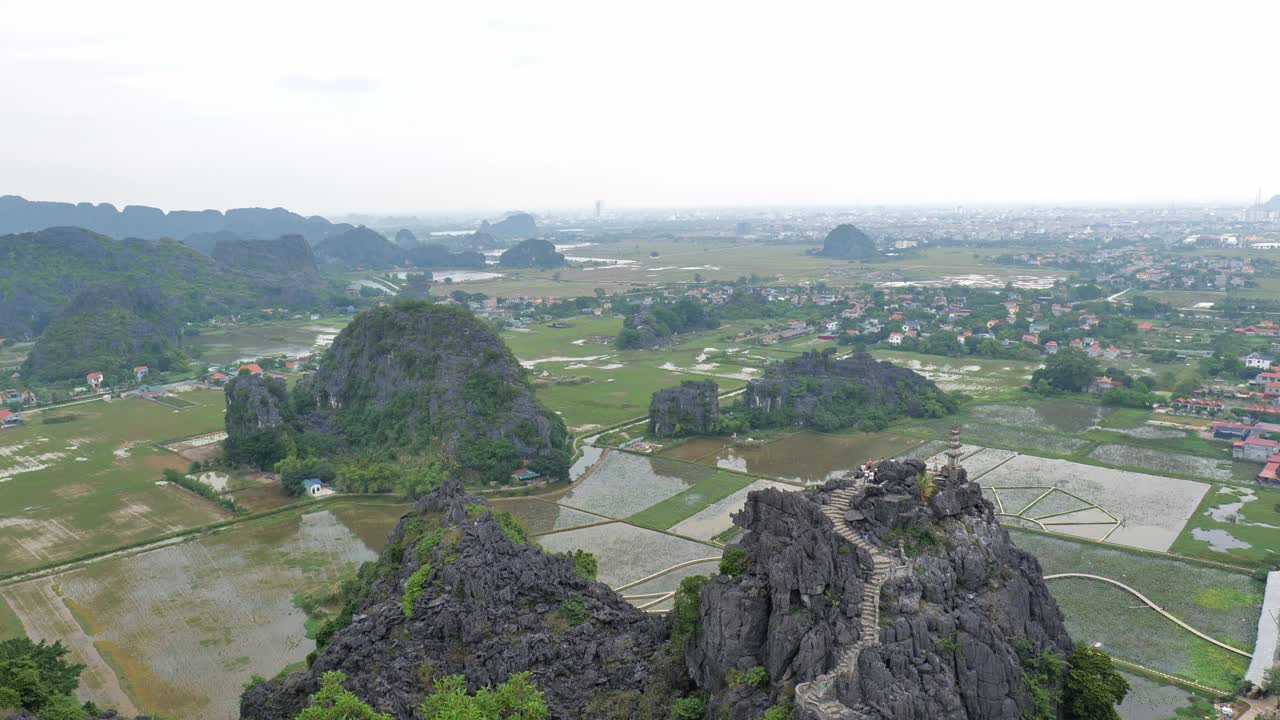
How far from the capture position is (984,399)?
60.4 meters

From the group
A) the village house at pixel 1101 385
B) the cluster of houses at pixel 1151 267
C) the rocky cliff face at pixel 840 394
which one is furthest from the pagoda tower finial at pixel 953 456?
the cluster of houses at pixel 1151 267

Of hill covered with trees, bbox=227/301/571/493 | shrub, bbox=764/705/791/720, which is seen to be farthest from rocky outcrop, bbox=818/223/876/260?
shrub, bbox=764/705/791/720

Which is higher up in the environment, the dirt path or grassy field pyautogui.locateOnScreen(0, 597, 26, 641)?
grassy field pyautogui.locateOnScreen(0, 597, 26, 641)

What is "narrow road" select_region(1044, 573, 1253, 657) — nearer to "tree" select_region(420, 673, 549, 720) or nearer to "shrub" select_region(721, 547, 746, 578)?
"shrub" select_region(721, 547, 746, 578)

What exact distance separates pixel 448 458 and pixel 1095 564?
30.0 metres

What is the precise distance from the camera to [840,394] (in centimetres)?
5559

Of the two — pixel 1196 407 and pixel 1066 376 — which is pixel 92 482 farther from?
pixel 1196 407

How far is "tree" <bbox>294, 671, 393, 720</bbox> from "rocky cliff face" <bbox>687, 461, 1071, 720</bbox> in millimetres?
7422

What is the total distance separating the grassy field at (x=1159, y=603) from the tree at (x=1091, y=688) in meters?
8.36

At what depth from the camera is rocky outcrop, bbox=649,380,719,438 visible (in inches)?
2053

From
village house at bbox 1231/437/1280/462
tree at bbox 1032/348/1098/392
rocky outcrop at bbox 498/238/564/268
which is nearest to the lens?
village house at bbox 1231/437/1280/462

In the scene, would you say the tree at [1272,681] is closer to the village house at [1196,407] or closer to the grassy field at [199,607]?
the grassy field at [199,607]

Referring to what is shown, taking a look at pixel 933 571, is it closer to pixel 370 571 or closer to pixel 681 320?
pixel 370 571

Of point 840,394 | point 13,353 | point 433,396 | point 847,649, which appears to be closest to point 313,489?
point 433,396
